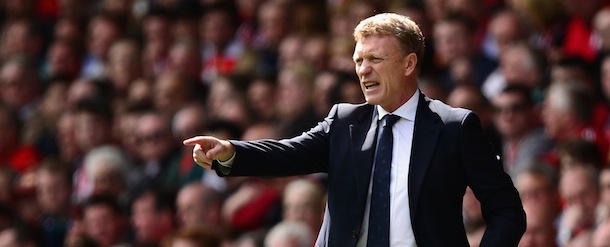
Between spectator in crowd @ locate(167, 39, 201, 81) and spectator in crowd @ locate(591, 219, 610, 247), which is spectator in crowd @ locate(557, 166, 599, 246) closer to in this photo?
spectator in crowd @ locate(591, 219, 610, 247)

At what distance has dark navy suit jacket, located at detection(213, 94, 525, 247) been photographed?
15.1 ft

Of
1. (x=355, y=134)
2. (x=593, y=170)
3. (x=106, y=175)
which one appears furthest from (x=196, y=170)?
(x=355, y=134)

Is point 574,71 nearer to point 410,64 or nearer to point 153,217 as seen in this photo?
point 153,217

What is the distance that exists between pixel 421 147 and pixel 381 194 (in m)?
0.20

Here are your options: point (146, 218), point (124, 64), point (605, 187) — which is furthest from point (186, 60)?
point (605, 187)

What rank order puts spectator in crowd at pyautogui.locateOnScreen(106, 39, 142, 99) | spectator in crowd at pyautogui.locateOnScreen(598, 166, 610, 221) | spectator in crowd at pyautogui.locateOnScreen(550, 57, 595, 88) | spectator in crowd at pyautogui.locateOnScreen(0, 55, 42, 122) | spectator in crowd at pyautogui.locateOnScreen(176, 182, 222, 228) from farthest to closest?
1. spectator in crowd at pyautogui.locateOnScreen(0, 55, 42, 122)
2. spectator in crowd at pyautogui.locateOnScreen(106, 39, 142, 99)
3. spectator in crowd at pyautogui.locateOnScreen(176, 182, 222, 228)
4. spectator in crowd at pyautogui.locateOnScreen(550, 57, 595, 88)
5. spectator in crowd at pyautogui.locateOnScreen(598, 166, 610, 221)

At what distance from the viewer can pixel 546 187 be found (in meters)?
7.63

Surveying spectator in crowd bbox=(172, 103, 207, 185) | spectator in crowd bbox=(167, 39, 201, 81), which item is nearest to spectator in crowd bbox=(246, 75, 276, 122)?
spectator in crowd bbox=(172, 103, 207, 185)

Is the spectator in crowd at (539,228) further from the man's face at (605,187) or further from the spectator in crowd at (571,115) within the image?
the spectator in crowd at (571,115)

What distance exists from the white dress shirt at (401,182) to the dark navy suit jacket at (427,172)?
0.10ft

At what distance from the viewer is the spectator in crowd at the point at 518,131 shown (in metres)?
8.23

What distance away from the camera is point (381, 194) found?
4.65 m

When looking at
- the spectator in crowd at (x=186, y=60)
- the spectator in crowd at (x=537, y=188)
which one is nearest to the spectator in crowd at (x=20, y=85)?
the spectator in crowd at (x=186, y=60)

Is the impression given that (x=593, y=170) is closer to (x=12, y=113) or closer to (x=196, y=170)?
(x=196, y=170)
